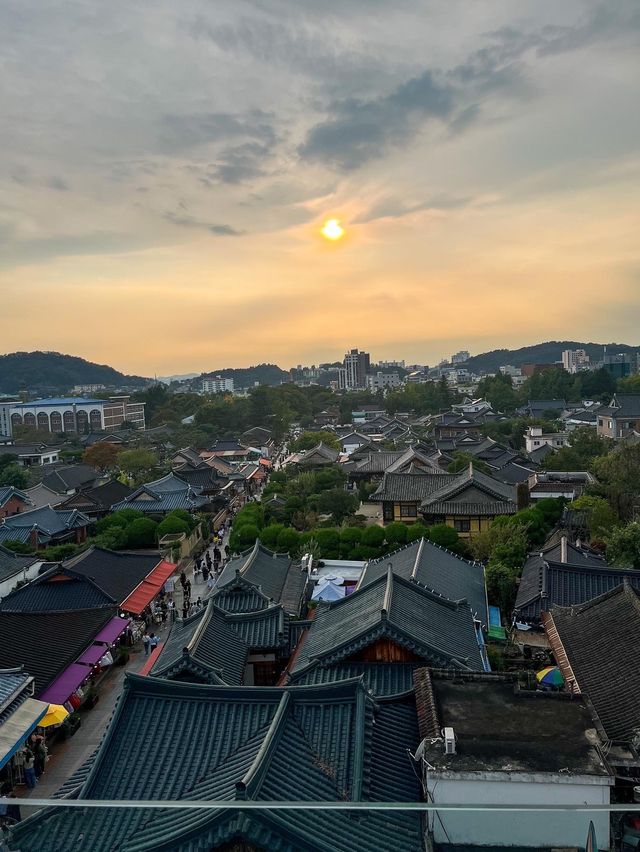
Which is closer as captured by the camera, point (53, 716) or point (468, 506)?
point (53, 716)

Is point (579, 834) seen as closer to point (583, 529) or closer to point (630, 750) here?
point (630, 750)

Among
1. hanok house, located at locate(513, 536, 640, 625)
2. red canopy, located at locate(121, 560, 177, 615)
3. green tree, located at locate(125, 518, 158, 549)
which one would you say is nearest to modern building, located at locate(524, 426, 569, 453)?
green tree, located at locate(125, 518, 158, 549)

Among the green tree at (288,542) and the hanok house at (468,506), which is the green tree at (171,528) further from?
the hanok house at (468,506)

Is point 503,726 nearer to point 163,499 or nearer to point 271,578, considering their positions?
point 271,578

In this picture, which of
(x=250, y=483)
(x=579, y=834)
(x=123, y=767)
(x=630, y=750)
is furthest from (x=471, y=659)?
(x=250, y=483)

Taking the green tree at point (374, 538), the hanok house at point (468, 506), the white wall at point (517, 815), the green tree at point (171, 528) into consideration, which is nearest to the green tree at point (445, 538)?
the green tree at point (374, 538)

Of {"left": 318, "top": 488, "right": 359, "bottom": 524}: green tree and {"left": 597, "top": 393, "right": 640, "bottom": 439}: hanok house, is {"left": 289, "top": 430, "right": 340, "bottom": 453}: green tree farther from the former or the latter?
{"left": 318, "top": 488, "right": 359, "bottom": 524}: green tree

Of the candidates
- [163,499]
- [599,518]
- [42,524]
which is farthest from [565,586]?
[42,524]
